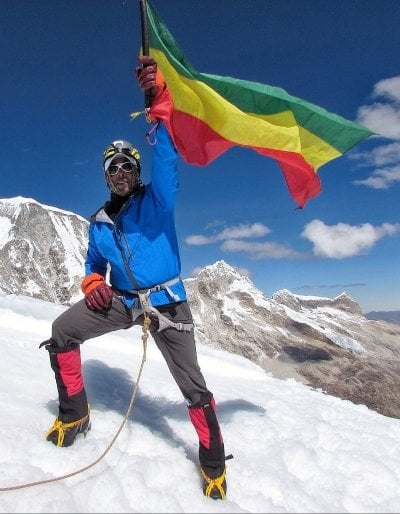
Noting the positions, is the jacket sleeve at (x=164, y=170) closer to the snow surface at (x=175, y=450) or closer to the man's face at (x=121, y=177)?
the man's face at (x=121, y=177)

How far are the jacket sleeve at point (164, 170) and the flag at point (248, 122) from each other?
1.21 meters

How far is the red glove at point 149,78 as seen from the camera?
5.08 m

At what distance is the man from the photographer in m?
5.47

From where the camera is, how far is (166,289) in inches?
221

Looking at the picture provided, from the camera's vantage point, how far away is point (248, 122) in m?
6.77

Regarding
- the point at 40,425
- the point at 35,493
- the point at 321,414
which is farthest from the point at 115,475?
the point at 321,414

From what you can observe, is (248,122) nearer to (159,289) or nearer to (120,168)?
(120,168)

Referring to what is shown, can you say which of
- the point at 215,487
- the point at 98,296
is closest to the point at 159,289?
the point at 98,296

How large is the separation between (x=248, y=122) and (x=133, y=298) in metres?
3.32

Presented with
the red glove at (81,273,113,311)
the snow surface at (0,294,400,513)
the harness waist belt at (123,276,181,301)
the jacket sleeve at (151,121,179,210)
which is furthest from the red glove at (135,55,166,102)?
the snow surface at (0,294,400,513)

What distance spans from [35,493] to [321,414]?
Result: 5.88 meters

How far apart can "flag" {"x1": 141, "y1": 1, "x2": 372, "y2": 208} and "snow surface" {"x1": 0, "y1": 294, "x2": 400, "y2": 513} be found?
401 cm

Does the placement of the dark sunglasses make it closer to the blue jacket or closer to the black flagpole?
the blue jacket

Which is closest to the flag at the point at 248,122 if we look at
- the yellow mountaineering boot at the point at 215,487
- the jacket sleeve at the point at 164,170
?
the jacket sleeve at the point at 164,170
